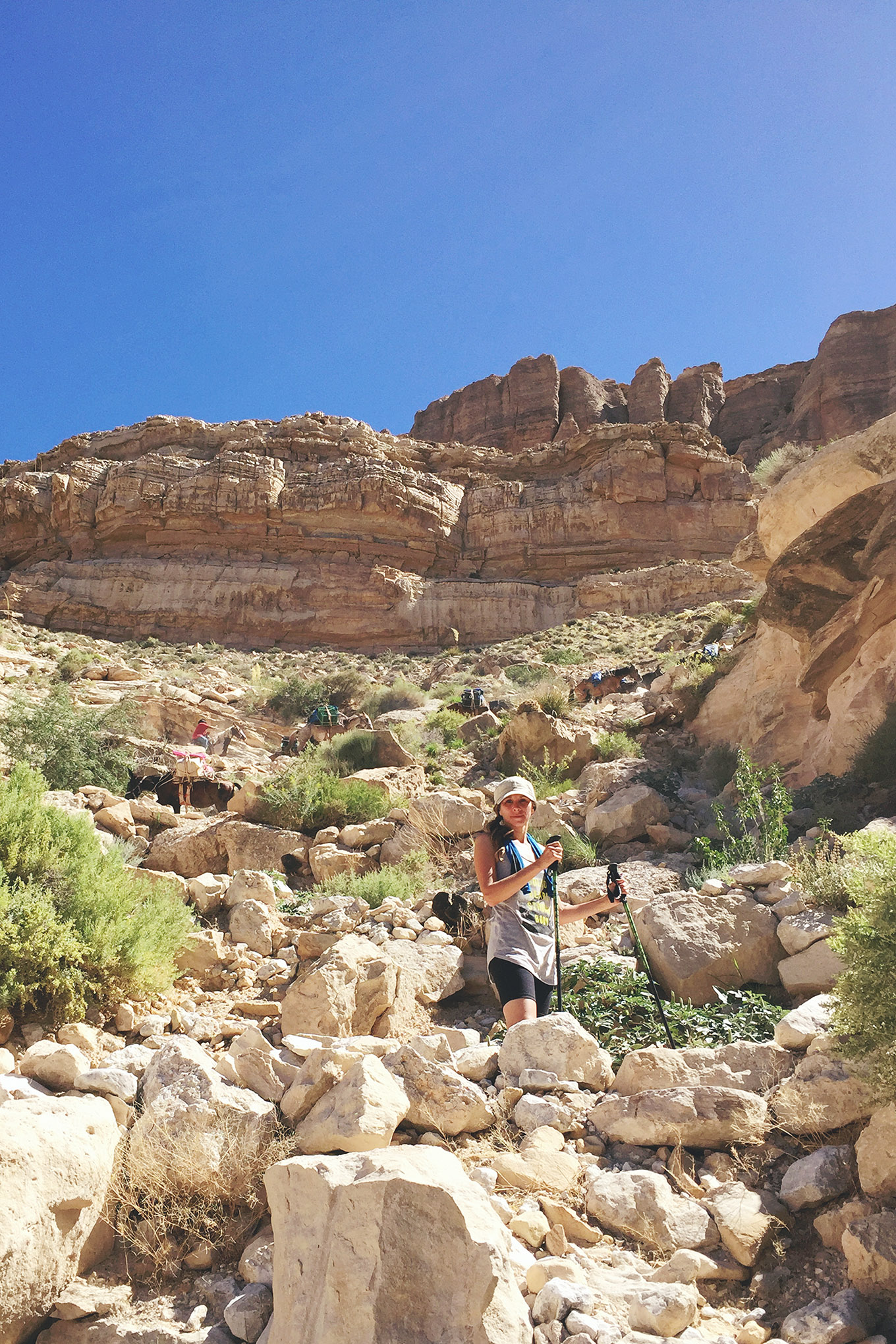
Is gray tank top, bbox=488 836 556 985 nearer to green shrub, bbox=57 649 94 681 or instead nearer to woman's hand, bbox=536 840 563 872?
woman's hand, bbox=536 840 563 872

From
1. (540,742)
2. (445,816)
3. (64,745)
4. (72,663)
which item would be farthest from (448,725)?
(72,663)

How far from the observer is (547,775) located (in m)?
9.74

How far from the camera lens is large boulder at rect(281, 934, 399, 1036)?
12.3ft

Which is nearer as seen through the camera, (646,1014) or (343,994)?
(343,994)

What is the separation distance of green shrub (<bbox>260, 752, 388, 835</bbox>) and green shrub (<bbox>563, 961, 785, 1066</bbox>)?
12.7 feet

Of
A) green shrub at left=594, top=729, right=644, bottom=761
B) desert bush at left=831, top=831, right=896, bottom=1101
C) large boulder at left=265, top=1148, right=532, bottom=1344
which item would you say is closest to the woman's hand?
desert bush at left=831, top=831, right=896, bottom=1101

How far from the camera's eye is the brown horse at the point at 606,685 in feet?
51.1

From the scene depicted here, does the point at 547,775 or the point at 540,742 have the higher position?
the point at 540,742

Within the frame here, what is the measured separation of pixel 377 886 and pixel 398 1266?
4.25 meters

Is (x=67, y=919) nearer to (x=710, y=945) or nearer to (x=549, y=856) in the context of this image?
(x=549, y=856)

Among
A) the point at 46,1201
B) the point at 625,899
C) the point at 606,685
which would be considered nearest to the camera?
the point at 46,1201

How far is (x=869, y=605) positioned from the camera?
8094 millimetres

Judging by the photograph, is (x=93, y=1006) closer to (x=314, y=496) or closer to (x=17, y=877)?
(x=17, y=877)

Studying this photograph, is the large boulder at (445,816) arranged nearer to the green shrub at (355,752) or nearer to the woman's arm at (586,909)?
the woman's arm at (586,909)
